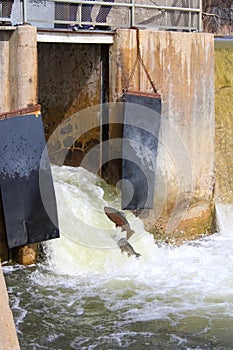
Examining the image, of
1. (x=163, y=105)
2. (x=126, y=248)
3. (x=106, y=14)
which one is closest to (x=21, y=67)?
(x=106, y=14)

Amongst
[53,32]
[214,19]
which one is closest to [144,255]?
[53,32]

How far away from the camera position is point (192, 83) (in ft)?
41.1

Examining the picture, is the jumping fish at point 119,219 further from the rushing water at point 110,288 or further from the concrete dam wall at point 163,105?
the concrete dam wall at point 163,105

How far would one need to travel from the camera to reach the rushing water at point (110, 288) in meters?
8.52

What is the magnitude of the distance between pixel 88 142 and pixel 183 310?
417 centimetres

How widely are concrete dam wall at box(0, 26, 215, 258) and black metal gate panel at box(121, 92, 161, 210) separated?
21 cm

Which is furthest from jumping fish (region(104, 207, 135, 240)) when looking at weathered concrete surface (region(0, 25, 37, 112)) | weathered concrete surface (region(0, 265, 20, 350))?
weathered concrete surface (region(0, 265, 20, 350))

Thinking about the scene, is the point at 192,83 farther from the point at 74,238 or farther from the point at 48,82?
the point at 74,238

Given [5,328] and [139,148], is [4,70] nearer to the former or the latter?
[139,148]

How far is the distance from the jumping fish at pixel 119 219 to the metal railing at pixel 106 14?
9.31ft

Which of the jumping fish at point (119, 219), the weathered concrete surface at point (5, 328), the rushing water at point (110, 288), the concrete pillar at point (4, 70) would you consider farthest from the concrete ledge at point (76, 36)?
the weathered concrete surface at point (5, 328)

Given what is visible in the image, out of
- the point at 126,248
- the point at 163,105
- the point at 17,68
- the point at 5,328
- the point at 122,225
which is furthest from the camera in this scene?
the point at 163,105

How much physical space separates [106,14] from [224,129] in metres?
3.30

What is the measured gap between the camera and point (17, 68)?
33.5ft
